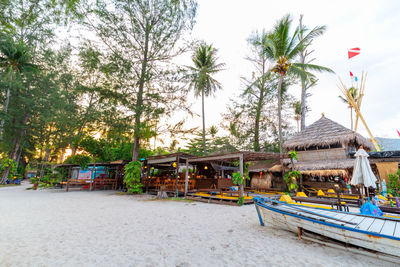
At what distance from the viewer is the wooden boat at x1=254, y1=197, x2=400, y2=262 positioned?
2.91 metres

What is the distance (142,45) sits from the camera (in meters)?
13.5

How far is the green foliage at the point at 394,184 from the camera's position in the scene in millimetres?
9492

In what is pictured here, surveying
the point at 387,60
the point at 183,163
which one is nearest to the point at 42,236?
the point at 183,163

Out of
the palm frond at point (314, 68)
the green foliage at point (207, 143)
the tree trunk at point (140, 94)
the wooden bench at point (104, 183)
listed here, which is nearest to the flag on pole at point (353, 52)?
the palm frond at point (314, 68)

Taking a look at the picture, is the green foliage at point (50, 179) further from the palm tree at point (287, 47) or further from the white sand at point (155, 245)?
the palm tree at point (287, 47)

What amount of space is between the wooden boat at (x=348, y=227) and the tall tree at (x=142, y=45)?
9.64m

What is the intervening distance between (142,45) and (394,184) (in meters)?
18.1

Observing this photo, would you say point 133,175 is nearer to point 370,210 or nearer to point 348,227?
point 348,227

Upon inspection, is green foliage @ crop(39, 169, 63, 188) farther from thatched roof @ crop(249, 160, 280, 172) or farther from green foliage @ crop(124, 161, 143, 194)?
thatched roof @ crop(249, 160, 280, 172)

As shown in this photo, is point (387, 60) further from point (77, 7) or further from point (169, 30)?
point (77, 7)

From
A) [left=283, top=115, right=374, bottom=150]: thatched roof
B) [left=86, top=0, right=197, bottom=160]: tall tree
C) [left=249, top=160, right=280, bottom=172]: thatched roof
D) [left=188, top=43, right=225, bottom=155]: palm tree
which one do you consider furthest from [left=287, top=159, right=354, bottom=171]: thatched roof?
[left=86, top=0, right=197, bottom=160]: tall tree

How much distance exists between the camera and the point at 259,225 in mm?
5461

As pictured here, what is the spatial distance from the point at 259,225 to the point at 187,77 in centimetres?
1085

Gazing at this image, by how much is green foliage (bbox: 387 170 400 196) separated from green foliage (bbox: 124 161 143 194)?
48.9 ft
